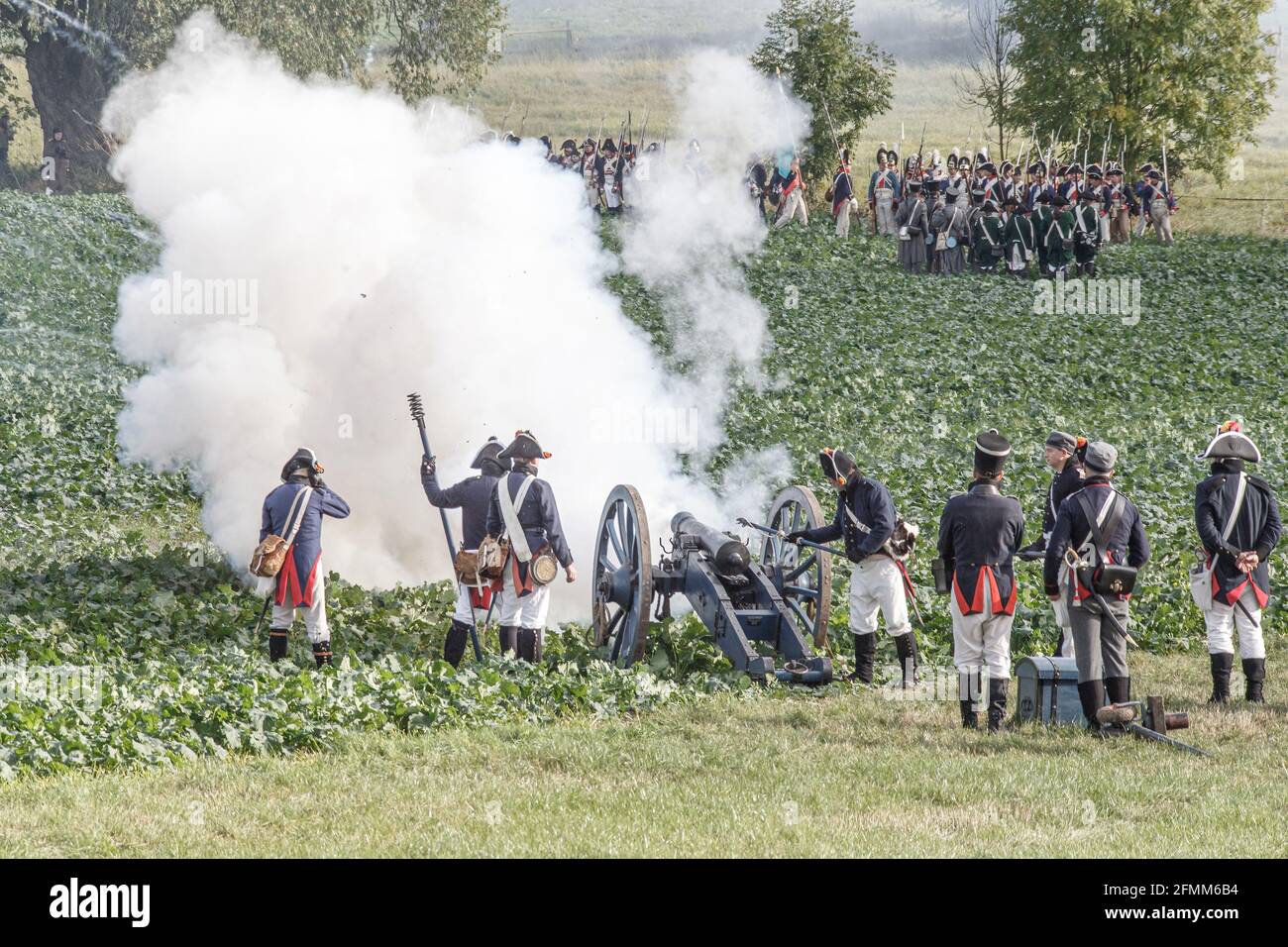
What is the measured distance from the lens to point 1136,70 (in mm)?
46125

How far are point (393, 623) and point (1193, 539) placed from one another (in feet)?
25.0

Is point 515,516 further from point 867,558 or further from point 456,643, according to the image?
point 867,558

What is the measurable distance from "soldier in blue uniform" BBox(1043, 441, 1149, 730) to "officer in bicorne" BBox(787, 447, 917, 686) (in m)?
1.40

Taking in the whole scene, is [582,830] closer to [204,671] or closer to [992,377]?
[204,671]

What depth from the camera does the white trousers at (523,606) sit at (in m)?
10.1

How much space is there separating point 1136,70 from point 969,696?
41976 mm

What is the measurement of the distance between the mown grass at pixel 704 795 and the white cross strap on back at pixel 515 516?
5.56 feet

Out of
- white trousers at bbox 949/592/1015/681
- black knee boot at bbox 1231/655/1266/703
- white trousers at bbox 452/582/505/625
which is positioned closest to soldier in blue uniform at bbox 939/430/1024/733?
white trousers at bbox 949/592/1015/681

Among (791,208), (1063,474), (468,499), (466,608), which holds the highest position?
(791,208)

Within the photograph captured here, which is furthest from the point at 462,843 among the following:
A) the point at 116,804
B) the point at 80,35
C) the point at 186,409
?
the point at 80,35

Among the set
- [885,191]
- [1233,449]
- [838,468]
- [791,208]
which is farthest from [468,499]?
[791,208]

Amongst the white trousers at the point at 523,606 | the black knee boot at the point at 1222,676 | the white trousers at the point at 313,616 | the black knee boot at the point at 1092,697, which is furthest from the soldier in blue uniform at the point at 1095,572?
the white trousers at the point at 313,616

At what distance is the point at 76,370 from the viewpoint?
68.5 feet

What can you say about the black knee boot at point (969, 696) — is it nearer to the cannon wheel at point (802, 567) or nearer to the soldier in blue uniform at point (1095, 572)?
the soldier in blue uniform at point (1095, 572)
